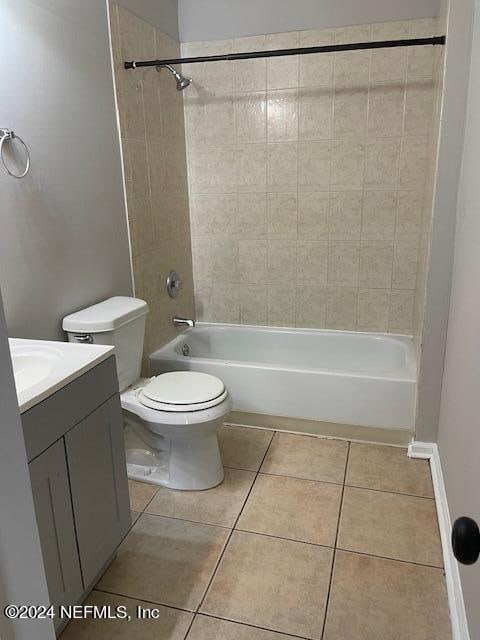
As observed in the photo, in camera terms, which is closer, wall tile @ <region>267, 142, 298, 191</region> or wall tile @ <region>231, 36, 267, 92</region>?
wall tile @ <region>231, 36, 267, 92</region>

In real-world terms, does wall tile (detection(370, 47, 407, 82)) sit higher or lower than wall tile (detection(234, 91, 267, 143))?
higher

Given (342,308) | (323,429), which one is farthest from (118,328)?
(342,308)

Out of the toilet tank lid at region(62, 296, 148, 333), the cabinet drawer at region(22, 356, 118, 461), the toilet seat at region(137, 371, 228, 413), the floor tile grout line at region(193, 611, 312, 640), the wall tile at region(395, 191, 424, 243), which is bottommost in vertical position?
the floor tile grout line at region(193, 611, 312, 640)

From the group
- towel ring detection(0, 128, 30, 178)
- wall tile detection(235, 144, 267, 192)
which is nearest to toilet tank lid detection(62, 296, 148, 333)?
towel ring detection(0, 128, 30, 178)

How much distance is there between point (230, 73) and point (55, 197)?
5.03 ft

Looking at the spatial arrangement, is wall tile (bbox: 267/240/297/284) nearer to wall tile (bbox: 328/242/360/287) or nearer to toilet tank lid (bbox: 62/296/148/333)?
wall tile (bbox: 328/242/360/287)

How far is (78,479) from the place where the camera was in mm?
1465

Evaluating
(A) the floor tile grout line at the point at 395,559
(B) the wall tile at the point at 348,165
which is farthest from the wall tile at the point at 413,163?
(A) the floor tile grout line at the point at 395,559

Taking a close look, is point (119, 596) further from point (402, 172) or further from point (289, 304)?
point (402, 172)

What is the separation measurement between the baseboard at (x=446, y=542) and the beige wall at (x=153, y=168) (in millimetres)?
1557

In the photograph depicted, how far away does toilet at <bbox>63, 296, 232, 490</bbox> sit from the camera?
2.07 metres

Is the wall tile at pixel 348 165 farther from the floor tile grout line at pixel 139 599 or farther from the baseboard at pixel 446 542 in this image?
the floor tile grout line at pixel 139 599

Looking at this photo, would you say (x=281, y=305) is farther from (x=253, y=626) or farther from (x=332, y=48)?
(x=253, y=626)

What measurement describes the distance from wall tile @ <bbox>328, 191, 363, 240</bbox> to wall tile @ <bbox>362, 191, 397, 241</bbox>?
0.04 m
